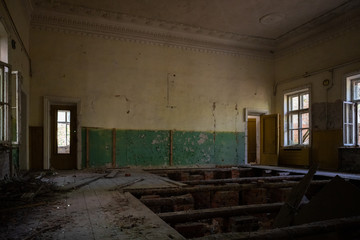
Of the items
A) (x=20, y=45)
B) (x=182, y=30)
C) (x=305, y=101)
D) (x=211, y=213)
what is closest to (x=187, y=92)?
(x=182, y=30)

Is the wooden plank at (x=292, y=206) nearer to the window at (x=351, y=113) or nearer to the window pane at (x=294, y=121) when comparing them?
the window at (x=351, y=113)

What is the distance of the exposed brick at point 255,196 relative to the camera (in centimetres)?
452

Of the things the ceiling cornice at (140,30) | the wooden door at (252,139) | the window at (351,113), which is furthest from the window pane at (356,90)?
the wooden door at (252,139)

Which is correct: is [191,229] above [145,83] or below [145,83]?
below

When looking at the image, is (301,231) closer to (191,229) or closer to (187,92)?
(191,229)

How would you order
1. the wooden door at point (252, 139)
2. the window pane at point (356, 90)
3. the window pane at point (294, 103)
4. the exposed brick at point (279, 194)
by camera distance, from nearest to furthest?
the exposed brick at point (279, 194) → the window pane at point (356, 90) → the window pane at point (294, 103) → the wooden door at point (252, 139)

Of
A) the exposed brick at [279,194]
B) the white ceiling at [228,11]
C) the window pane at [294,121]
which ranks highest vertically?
the white ceiling at [228,11]

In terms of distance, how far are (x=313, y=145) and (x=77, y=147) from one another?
6.91m

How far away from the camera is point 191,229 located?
8.59 ft

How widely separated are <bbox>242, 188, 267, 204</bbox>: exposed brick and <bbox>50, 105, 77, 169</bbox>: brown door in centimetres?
483

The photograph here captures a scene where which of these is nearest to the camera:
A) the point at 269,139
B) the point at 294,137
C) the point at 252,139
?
the point at 294,137

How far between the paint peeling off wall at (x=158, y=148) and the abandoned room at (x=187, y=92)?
0.10 ft

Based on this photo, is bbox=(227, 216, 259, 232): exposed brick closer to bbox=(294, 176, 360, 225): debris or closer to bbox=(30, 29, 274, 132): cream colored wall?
bbox=(294, 176, 360, 225): debris

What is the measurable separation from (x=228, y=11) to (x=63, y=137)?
5.70m
